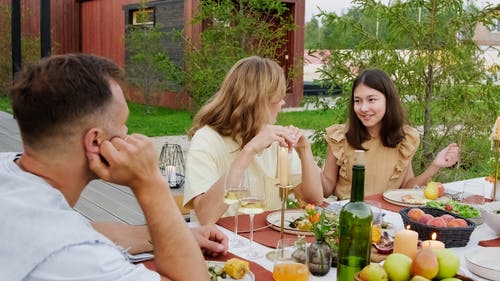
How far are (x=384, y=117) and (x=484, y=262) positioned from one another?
1525 mm

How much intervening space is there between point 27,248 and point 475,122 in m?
4.19

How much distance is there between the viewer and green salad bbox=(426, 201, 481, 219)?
7.74 feet

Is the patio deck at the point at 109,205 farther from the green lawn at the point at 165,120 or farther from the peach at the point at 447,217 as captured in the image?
the green lawn at the point at 165,120

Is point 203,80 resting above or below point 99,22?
below

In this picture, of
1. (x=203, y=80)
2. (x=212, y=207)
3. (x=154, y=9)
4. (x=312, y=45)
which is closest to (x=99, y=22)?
(x=154, y=9)

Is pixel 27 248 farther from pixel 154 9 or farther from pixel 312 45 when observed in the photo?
pixel 154 9

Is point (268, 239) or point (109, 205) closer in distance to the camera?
point (268, 239)

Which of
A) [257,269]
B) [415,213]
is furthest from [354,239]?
[415,213]

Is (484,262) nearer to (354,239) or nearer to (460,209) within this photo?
(354,239)

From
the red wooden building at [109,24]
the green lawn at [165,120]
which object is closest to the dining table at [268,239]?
the green lawn at [165,120]

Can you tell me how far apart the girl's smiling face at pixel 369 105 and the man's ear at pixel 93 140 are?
7.06 ft

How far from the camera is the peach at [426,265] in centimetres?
147

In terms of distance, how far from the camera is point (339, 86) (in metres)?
4.73

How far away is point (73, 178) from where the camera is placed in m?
1.26
